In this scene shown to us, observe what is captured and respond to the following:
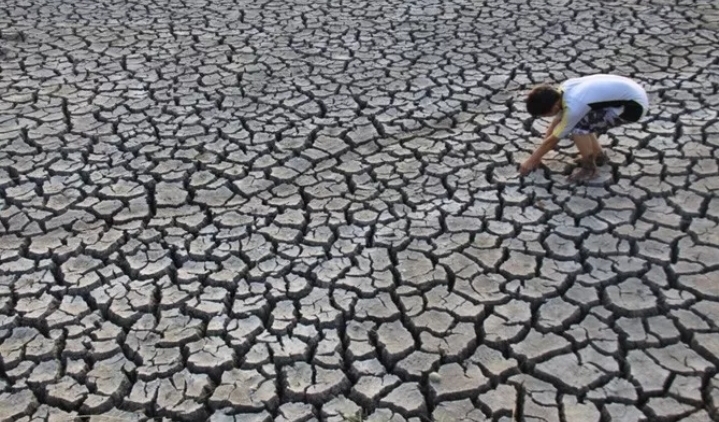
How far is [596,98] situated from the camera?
4434 mm

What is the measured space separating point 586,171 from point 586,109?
0.41 meters

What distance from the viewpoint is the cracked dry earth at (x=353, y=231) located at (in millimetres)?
3350

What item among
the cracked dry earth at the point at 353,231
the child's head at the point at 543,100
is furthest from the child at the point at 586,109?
the cracked dry earth at the point at 353,231

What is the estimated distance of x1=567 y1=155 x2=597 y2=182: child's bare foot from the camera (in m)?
4.62

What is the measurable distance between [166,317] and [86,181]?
150cm

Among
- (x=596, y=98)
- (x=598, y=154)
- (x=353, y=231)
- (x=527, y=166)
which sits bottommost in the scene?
(x=353, y=231)

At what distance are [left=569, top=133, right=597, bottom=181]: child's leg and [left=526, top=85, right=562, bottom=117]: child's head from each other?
0.25 m

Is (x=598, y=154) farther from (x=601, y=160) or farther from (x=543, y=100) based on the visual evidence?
(x=543, y=100)

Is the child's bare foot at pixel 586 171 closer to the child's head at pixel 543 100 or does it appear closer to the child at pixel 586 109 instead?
the child at pixel 586 109

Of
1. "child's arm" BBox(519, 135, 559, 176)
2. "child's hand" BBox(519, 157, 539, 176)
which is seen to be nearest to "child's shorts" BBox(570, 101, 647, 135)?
"child's arm" BBox(519, 135, 559, 176)

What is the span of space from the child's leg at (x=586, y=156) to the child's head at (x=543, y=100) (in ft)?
0.82

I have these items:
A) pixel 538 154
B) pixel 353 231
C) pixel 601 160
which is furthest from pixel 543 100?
pixel 353 231

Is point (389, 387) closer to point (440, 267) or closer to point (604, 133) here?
point (440, 267)

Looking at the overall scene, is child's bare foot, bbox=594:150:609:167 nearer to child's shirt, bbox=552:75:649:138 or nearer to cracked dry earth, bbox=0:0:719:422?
cracked dry earth, bbox=0:0:719:422
